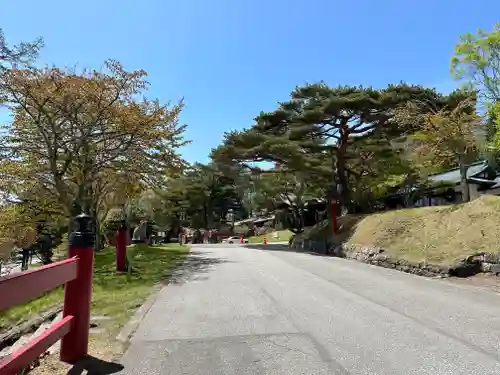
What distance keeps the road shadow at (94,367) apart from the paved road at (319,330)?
0.37ft

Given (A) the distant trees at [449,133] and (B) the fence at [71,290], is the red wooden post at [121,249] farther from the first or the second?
(A) the distant trees at [449,133]

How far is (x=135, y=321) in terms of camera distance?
617cm

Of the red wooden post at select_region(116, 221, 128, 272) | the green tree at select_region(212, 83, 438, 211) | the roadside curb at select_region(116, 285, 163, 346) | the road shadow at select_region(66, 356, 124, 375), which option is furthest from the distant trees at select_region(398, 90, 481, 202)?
the road shadow at select_region(66, 356, 124, 375)

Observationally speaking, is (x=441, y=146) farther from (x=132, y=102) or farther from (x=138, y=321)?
(x=138, y=321)

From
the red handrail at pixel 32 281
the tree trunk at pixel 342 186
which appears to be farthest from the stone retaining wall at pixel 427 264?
the red handrail at pixel 32 281

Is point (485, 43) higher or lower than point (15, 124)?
higher

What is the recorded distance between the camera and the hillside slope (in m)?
11.7

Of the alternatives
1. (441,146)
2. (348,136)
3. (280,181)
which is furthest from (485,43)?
(280,181)

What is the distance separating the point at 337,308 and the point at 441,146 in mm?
13207

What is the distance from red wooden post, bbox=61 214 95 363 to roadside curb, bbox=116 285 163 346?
2.37ft

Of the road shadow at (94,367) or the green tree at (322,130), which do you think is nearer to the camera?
the road shadow at (94,367)

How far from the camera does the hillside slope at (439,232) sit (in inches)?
460

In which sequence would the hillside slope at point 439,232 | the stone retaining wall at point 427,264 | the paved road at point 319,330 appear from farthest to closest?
the hillside slope at point 439,232
the stone retaining wall at point 427,264
the paved road at point 319,330

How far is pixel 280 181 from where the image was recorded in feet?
115
